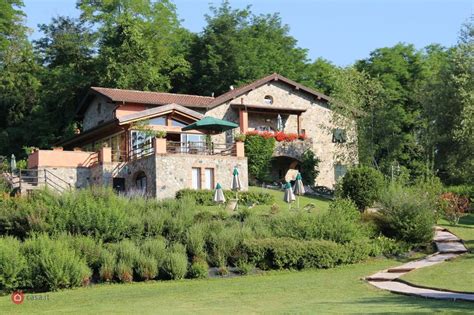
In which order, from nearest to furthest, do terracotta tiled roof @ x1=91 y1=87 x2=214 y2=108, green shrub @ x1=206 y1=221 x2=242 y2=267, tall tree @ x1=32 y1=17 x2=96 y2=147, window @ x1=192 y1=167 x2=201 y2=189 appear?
green shrub @ x1=206 y1=221 x2=242 y2=267
window @ x1=192 y1=167 x2=201 y2=189
terracotta tiled roof @ x1=91 y1=87 x2=214 y2=108
tall tree @ x1=32 y1=17 x2=96 y2=147

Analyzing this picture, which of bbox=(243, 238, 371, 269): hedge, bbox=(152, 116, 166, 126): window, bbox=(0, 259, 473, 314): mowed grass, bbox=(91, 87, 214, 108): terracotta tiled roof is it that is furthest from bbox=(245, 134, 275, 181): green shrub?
bbox=(0, 259, 473, 314): mowed grass

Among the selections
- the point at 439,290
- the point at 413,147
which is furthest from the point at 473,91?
the point at 439,290

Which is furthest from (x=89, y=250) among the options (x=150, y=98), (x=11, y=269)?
(x=150, y=98)

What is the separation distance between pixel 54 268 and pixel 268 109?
89.2ft

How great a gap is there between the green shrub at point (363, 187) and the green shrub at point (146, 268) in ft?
43.1

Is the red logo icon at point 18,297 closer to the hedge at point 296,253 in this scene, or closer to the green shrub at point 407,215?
the hedge at point 296,253

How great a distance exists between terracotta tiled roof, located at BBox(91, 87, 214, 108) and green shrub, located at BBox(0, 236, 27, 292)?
2194 centimetres

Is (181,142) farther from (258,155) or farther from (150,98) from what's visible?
(150,98)

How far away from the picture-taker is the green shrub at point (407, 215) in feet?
Answer: 93.3

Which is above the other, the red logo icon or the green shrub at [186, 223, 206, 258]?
the green shrub at [186, 223, 206, 258]

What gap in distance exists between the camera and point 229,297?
725 inches

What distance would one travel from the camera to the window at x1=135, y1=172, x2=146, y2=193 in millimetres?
36734

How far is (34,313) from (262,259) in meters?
10.1

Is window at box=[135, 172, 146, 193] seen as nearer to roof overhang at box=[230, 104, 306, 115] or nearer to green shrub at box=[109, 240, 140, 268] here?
roof overhang at box=[230, 104, 306, 115]
